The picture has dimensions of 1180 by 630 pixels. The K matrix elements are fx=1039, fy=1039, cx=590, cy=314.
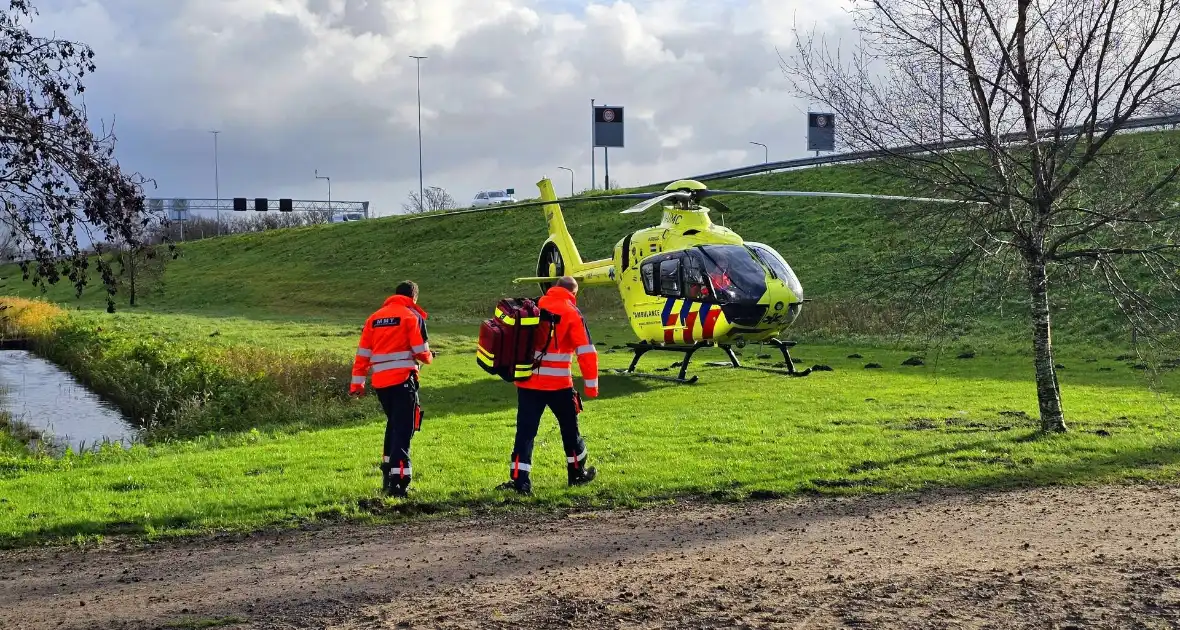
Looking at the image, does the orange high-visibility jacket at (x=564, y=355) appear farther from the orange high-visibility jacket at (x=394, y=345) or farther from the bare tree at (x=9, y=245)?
the bare tree at (x=9, y=245)

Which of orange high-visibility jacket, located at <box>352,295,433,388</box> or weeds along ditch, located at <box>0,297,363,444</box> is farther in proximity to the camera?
weeds along ditch, located at <box>0,297,363,444</box>

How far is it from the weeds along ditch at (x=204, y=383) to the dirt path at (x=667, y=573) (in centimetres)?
778

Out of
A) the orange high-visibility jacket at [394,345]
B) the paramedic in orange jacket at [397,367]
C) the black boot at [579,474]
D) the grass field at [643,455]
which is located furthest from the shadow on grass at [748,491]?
the orange high-visibility jacket at [394,345]

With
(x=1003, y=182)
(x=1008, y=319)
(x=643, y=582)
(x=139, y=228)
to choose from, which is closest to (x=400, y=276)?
(x=1008, y=319)

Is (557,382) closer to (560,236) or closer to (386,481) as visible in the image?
(386,481)

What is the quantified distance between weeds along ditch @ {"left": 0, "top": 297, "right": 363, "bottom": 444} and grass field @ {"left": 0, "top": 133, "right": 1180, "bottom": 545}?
7 centimetres

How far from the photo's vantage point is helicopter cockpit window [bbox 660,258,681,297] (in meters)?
19.0

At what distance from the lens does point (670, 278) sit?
19188 millimetres

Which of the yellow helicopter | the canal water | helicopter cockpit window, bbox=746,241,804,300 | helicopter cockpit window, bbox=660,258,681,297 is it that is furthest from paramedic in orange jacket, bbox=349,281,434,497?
helicopter cockpit window, bbox=746,241,804,300

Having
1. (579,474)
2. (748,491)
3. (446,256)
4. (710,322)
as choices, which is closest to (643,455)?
(579,474)

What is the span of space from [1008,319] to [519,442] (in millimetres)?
24548

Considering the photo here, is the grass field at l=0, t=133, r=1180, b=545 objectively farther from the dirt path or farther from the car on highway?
the car on highway

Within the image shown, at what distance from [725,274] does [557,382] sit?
31.2ft

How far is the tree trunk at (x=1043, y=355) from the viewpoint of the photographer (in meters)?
12.2
